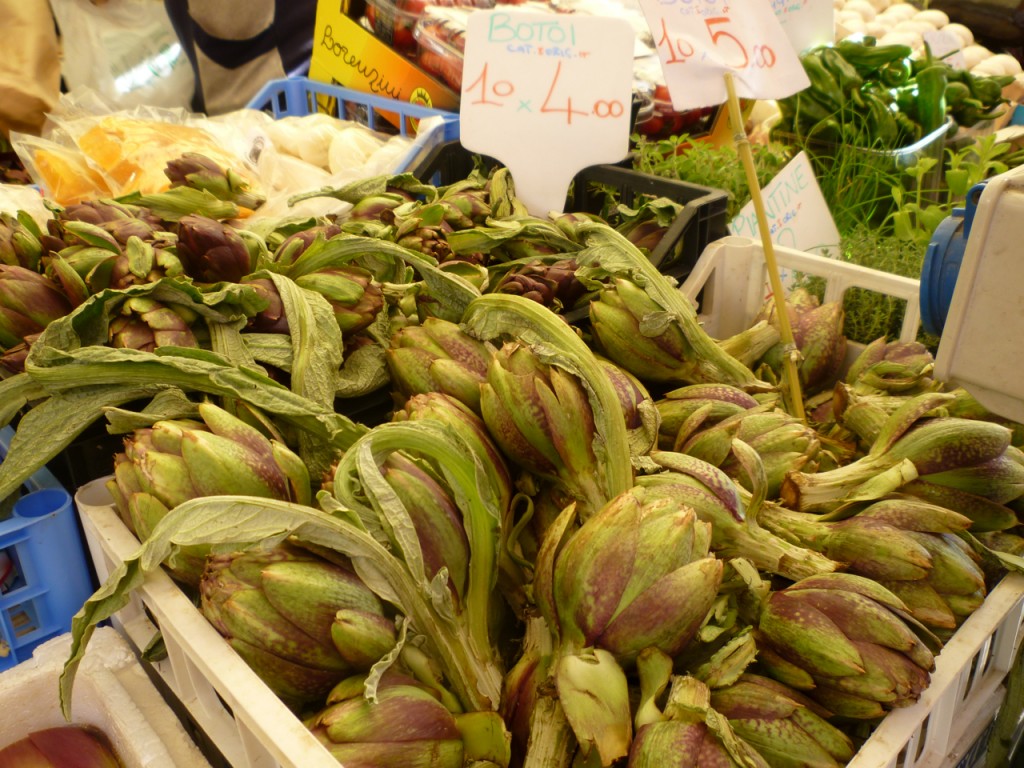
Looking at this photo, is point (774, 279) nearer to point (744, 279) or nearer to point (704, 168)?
point (744, 279)

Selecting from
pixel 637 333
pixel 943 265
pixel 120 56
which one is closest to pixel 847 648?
pixel 943 265

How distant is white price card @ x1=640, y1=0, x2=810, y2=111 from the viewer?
100 centimetres

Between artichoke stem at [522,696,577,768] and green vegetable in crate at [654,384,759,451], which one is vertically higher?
green vegetable in crate at [654,384,759,451]

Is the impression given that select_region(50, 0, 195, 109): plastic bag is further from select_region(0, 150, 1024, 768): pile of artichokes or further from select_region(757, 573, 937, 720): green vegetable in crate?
select_region(757, 573, 937, 720): green vegetable in crate

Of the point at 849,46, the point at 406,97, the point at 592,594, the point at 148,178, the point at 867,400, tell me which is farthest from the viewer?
the point at 849,46

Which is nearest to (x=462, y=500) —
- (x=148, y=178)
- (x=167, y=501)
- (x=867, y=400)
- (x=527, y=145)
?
(x=167, y=501)

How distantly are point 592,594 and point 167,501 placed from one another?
1.04ft

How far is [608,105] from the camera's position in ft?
4.02

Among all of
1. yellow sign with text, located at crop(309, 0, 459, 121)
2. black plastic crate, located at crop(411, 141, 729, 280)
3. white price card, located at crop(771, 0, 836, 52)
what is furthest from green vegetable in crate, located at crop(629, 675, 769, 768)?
yellow sign with text, located at crop(309, 0, 459, 121)

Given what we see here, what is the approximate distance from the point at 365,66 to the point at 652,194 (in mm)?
902

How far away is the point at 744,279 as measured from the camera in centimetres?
119

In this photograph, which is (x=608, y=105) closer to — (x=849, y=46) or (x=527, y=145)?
(x=527, y=145)

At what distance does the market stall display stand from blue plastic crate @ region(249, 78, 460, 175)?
27.7 inches

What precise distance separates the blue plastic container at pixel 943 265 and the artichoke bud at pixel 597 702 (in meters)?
0.37
